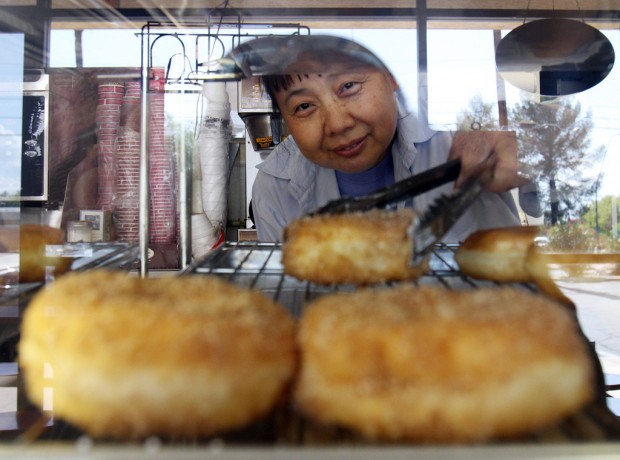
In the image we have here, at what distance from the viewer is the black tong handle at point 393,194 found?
A: 1.69 m

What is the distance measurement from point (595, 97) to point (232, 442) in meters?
1.96

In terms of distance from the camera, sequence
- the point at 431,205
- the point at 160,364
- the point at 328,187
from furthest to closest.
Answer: the point at 328,187, the point at 431,205, the point at 160,364

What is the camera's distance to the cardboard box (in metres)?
1.81

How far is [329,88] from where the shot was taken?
1989mm

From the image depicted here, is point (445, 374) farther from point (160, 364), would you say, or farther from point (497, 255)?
point (497, 255)

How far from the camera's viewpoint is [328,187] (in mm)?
2229

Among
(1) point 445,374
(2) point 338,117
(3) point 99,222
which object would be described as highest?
(2) point 338,117

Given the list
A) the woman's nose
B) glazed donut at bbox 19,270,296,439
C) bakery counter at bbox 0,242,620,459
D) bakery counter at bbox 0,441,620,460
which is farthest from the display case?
bakery counter at bbox 0,441,620,460

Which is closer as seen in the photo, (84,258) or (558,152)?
(84,258)

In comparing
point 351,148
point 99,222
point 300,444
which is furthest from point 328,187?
point 300,444

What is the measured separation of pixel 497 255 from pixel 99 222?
4.57ft

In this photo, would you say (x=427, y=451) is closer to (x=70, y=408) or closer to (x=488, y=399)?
(x=488, y=399)

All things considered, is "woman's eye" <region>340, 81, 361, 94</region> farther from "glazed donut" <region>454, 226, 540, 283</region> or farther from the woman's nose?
"glazed donut" <region>454, 226, 540, 283</region>

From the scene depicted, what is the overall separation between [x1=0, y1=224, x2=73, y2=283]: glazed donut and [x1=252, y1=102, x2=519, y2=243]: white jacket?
90cm
